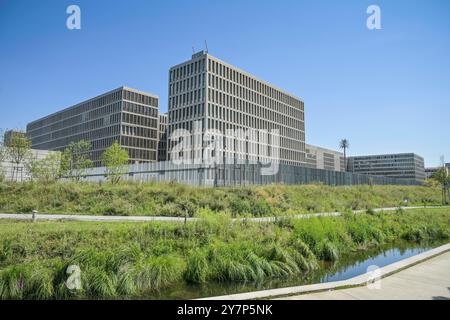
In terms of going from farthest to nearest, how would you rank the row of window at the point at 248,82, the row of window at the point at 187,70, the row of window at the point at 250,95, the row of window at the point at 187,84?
1. the row of window at the point at 248,82
2. the row of window at the point at 250,95
3. the row of window at the point at 187,70
4. the row of window at the point at 187,84

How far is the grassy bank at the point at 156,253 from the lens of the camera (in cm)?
761

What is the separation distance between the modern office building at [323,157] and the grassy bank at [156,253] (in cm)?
11785

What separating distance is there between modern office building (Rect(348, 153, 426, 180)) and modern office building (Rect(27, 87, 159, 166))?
115 m

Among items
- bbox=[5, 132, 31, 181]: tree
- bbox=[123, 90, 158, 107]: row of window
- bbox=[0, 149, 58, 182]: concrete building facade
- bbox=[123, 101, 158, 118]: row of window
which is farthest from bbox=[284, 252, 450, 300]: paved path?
bbox=[123, 90, 158, 107]: row of window

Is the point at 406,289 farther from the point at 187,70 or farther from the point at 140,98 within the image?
the point at 140,98

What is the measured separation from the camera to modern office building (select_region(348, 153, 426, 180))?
508 ft

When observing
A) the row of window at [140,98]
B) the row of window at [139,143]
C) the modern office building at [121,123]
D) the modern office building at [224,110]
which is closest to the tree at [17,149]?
the modern office building at [224,110]

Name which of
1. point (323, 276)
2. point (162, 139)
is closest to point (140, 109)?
point (162, 139)

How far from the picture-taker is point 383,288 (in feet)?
22.2

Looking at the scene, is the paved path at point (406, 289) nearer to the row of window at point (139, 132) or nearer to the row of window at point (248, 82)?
the row of window at point (248, 82)

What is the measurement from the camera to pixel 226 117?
72.2 metres

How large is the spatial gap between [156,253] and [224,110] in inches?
Answer: 2501
